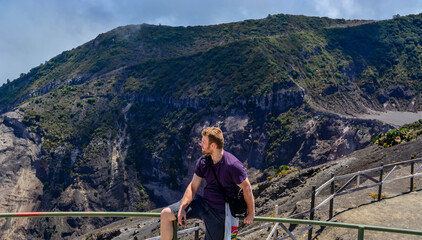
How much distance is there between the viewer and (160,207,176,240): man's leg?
5.00 m

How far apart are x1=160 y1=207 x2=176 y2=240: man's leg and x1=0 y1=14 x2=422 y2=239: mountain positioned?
3387 inches

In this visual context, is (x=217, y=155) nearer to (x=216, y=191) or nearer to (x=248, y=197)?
(x=216, y=191)

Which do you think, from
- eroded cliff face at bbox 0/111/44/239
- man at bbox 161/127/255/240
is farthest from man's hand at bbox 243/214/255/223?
eroded cliff face at bbox 0/111/44/239

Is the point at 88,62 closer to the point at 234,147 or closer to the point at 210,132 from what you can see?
the point at 234,147

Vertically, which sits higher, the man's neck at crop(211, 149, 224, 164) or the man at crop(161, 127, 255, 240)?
the man's neck at crop(211, 149, 224, 164)

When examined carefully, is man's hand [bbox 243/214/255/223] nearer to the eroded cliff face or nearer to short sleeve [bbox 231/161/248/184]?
short sleeve [bbox 231/161/248/184]

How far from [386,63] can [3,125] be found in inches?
5337

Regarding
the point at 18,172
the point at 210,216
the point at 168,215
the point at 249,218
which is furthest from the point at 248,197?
the point at 18,172

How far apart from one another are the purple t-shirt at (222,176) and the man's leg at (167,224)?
676 millimetres

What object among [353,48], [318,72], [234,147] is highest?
[353,48]

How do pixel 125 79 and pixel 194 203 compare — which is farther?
pixel 125 79

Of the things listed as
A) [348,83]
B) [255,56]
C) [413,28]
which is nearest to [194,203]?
[255,56]

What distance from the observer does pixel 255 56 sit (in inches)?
5069

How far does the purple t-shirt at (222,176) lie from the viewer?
205 inches
